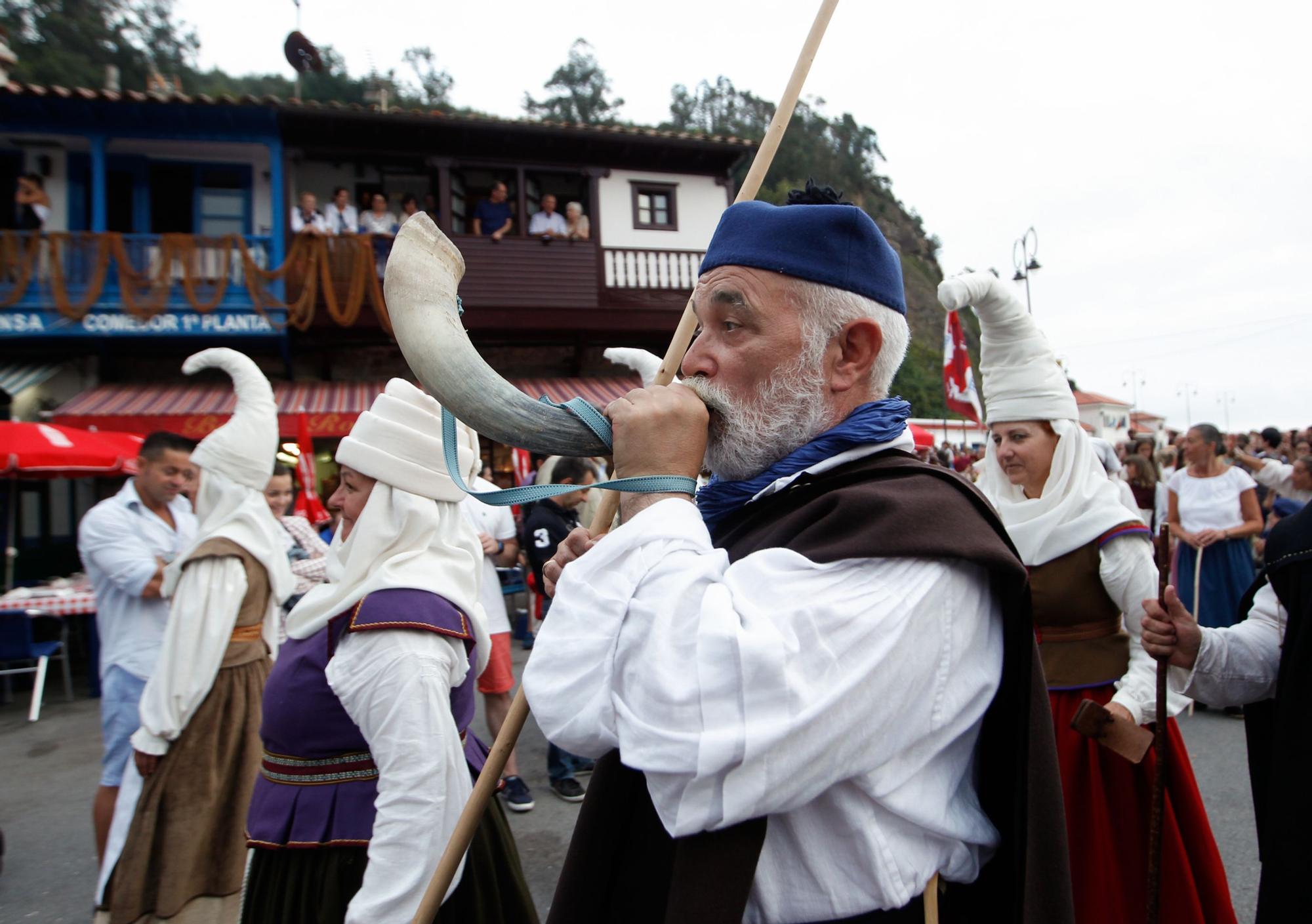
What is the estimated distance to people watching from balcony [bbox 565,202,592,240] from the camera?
50.3 feet

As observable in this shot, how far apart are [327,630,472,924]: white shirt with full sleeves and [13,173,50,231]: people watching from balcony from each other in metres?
15.2

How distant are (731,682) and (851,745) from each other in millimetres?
184

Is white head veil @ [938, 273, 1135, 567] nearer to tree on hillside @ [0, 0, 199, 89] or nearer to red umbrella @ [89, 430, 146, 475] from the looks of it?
red umbrella @ [89, 430, 146, 475]

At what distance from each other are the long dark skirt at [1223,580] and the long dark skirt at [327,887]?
6396 mm

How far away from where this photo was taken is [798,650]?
0.96 meters

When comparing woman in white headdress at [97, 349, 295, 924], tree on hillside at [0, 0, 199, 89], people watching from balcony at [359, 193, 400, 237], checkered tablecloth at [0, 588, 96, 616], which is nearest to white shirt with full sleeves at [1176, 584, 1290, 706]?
woman in white headdress at [97, 349, 295, 924]

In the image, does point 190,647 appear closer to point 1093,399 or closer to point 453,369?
point 453,369

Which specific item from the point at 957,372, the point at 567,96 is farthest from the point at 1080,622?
the point at 567,96

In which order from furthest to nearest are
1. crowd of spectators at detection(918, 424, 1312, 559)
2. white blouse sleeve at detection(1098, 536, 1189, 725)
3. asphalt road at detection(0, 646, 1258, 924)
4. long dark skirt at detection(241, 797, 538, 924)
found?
crowd of spectators at detection(918, 424, 1312, 559) → asphalt road at detection(0, 646, 1258, 924) → white blouse sleeve at detection(1098, 536, 1189, 725) → long dark skirt at detection(241, 797, 538, 924)

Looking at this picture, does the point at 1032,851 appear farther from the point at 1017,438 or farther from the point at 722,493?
the point at 1017,438

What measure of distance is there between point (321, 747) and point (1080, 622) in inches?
100

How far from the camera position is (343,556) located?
7.93 ft

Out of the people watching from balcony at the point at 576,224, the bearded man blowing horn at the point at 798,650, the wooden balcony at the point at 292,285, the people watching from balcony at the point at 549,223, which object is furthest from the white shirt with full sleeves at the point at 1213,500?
the people watching from balcony at the point at 549,223

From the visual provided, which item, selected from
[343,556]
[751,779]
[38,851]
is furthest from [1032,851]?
[38,851]
